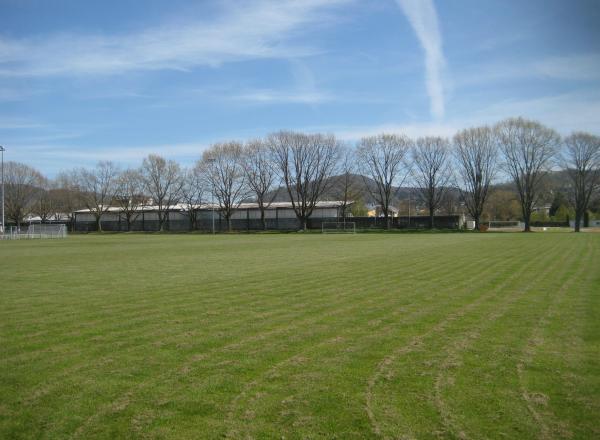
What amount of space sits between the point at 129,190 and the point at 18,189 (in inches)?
837

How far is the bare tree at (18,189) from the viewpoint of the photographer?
312 feet

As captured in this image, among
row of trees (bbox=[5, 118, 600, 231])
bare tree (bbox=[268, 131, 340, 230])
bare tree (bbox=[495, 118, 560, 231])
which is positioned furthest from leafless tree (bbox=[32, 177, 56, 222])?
bare tree (bbox=[495, 118, 560, 231])

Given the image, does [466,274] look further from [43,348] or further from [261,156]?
[261,156]

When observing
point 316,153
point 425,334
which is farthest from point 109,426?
point 316,153

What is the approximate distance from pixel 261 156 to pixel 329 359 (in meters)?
79.0

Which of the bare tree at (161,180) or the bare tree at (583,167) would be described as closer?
the bare tree at (583,167)

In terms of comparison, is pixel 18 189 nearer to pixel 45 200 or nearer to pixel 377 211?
pixel 45 200

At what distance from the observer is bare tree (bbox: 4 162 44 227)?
95125 mm

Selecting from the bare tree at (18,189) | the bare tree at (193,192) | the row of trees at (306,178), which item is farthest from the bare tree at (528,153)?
the bare tree at (18,189)

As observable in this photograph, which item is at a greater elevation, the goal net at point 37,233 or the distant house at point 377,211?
the distant house at point 377,211

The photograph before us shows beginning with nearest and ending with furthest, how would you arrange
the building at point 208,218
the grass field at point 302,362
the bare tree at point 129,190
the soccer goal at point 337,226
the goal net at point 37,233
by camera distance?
the grass field at point 302,362 → the goal net at point 37,233 → the soccer goal at point 337,226 → the building at point 208,218 → the bare tree at point 129,190

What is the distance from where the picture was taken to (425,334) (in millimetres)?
8016

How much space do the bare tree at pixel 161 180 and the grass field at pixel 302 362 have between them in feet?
279

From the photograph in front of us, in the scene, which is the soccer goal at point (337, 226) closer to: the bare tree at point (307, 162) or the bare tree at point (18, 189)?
the bare tree at point (307, 162)
